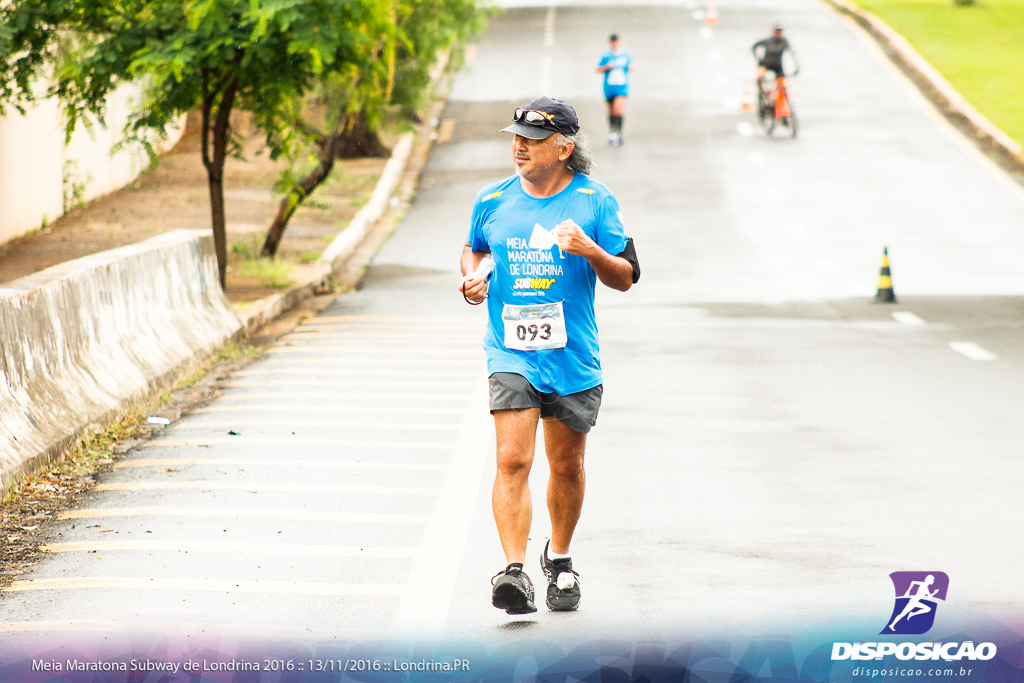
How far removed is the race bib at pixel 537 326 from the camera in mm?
5582

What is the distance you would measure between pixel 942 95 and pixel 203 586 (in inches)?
1179

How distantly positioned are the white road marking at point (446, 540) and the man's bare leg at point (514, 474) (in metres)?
0.42

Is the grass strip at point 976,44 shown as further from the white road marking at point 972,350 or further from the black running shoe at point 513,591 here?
the black running shoe at point 513,591

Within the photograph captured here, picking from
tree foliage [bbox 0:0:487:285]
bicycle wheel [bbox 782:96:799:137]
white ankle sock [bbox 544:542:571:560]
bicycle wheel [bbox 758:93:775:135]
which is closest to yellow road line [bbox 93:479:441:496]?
white ankle sock [bbox 544:542:571:560]

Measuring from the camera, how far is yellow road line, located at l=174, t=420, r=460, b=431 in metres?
9.30

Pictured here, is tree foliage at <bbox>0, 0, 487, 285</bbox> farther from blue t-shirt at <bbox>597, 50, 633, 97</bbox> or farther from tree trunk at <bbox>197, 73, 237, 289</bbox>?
blue t-shirt at <bbox>597, 50, 633, 97</bbox>

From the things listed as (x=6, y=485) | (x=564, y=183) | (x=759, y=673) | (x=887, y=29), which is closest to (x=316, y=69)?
(x=6, y=485)

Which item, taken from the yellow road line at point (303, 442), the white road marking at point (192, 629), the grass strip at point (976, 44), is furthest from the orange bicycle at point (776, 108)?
the white road marking at point (192, 629)

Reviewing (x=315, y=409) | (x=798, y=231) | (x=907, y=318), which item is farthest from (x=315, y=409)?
(x=798, y=231)

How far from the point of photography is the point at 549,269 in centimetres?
556

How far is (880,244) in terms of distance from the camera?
2033 centimetres

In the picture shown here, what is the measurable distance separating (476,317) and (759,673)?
10.4 metres

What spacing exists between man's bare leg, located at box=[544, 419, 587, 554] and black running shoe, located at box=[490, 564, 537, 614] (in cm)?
38

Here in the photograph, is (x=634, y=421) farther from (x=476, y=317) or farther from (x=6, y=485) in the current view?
(x=476, y=317)
